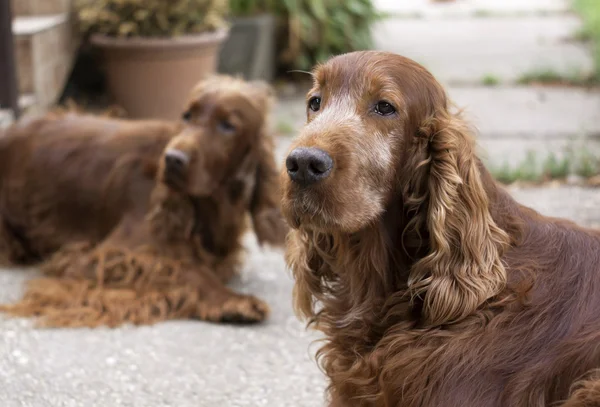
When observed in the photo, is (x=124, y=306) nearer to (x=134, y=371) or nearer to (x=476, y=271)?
(x=134, y=371)

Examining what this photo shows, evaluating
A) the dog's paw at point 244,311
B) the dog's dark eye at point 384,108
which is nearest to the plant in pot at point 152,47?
the dog's paw at point 244,311

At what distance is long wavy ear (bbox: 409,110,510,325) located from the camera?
2.55 meters

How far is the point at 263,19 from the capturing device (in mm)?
9461

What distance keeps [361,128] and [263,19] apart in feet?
23.3

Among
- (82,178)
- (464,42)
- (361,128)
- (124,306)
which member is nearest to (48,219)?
(82,178)

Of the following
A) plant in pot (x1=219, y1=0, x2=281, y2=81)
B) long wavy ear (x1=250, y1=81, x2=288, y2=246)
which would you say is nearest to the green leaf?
plant in pot (x1=219, y1=0, x2=281, y2=81)

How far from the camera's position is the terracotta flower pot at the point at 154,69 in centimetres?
745

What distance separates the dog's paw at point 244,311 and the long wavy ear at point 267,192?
0.57 meters

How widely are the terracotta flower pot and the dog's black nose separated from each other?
5.19m

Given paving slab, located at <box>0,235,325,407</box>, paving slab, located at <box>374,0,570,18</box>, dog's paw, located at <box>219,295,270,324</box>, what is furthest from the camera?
paving slab, located at <box>374,0,570,18</box>

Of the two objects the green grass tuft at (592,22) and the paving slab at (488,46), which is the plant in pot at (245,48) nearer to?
the paving slab at (488,46)

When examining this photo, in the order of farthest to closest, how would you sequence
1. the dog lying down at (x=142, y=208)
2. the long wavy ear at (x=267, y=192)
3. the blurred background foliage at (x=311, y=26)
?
the blurred background foliage at (x=311, y=26)
the long wavy ear at (x=267, y=192)
the dog lying down at (x=142, y=208)

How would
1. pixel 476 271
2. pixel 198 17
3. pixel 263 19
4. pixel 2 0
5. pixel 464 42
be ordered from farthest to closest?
pixel 464 42 < pixel 263 19 < pixel 198 17 < pixel 2 0 < pixel 476 271

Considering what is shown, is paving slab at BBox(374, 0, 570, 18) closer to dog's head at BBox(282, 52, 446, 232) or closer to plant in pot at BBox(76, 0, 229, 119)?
plant in pot at BBox(76, 0, 229, 119)
